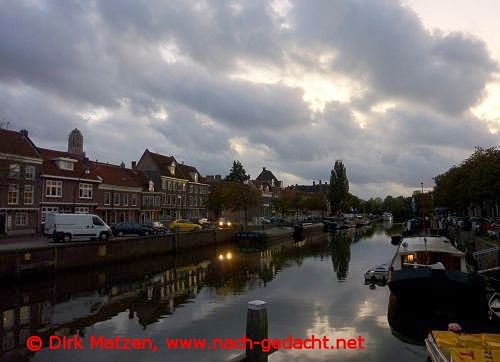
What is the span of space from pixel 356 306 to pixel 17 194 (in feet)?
126

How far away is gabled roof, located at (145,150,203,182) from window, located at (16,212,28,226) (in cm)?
3053

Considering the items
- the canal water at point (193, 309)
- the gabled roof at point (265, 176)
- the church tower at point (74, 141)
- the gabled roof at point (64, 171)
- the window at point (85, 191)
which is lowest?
the canal water at point (193, 309)

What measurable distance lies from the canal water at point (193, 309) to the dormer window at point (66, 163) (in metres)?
22.0

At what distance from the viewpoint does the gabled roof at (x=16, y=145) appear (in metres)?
44.1

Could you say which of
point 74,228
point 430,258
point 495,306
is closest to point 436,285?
point 495,306

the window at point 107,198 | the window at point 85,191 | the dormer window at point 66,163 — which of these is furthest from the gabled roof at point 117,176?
the dormer window at point 66,163

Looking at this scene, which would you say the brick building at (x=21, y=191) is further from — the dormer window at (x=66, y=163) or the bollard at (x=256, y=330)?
the bollard at (x=256, y=330)

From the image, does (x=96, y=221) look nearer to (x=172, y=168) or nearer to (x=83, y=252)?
(x=83, y=252)

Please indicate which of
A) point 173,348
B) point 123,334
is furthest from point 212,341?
point 123,334

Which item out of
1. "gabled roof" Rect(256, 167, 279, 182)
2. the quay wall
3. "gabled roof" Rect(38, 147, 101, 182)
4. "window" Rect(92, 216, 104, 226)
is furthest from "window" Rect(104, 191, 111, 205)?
"gabled roof" Rect(256, 167, 279, 182)

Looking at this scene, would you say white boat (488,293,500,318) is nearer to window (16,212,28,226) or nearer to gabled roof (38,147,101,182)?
window (16,212,28,226)

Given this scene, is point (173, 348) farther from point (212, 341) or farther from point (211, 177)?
point (211, 177)

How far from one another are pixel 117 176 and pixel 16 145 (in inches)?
757

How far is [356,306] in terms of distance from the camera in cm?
2189
